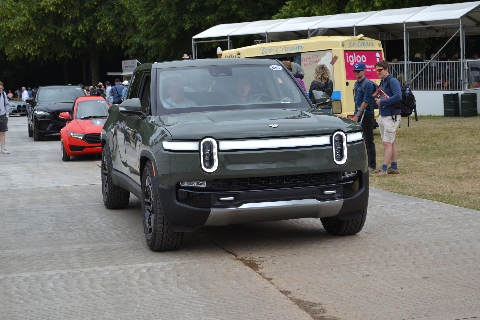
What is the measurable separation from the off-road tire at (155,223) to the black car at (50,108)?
15885mm

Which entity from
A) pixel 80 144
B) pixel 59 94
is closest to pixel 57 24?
pixel 59 94

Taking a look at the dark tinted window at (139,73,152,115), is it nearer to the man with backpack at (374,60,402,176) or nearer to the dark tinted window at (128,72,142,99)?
the dark tinted window at (128,72,142,99)

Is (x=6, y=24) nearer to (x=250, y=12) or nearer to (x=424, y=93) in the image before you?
(x=250, y=12)

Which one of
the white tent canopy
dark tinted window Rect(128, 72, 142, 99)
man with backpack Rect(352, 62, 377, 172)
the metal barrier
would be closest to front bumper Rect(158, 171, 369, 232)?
dark tinted window Rect(128, 72, 142, 99)

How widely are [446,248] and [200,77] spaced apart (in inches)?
116

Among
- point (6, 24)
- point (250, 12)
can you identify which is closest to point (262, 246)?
point (250, 12)

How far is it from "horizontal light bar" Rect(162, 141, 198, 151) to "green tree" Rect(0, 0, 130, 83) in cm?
4652

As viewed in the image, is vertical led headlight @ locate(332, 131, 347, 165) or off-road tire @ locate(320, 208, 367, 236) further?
off-road tire @ locate(320, 208, 367, 236)

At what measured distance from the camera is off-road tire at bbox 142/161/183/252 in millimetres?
6570

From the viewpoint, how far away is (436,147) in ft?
51.8

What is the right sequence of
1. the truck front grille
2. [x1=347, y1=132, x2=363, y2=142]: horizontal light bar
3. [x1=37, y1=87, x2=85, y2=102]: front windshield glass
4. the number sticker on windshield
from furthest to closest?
1. [x1=37, y1=87, x2=85, y2=102]: front windshield glass
2. the number sticker on windshield
3. [x1=347, y1=132, x2=363, y2=142]: horizontal light bar
4. the truck front grille

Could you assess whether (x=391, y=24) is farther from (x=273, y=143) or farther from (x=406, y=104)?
(x=273, y=143)

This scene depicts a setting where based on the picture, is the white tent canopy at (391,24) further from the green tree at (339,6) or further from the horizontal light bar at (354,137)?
the horizontal light bar at (354,137)

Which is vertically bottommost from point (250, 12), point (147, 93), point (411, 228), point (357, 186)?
point (411, 228)
